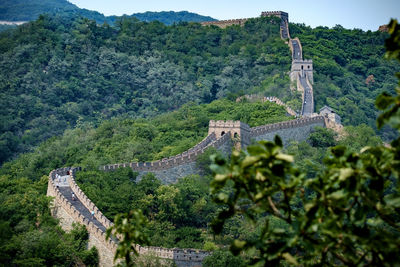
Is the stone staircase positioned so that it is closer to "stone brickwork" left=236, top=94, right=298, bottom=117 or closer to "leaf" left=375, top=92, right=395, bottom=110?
"stone brickwork" left=236, top=94, right=298, bottom=117

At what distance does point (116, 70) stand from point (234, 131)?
46265 mm

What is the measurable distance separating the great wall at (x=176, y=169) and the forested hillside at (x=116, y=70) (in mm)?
14536

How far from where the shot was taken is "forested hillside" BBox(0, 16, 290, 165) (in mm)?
84938

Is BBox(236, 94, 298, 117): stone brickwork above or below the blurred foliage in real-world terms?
below

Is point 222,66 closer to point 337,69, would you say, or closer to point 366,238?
point 337,69

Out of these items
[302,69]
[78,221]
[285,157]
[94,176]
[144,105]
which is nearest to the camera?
[285,157]

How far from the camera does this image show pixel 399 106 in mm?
9141

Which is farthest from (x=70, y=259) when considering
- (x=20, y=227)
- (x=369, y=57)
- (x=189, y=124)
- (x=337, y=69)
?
(x=369, y=57)

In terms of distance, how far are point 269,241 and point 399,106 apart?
2.49 meters

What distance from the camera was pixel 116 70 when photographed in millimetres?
97062

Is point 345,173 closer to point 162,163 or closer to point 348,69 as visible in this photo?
point 162,163

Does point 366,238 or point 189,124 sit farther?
point 189,124

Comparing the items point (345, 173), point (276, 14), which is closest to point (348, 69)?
point (276, 14)

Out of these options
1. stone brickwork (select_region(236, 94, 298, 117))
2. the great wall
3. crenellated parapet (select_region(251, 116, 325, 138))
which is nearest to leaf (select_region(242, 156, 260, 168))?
the great wall
